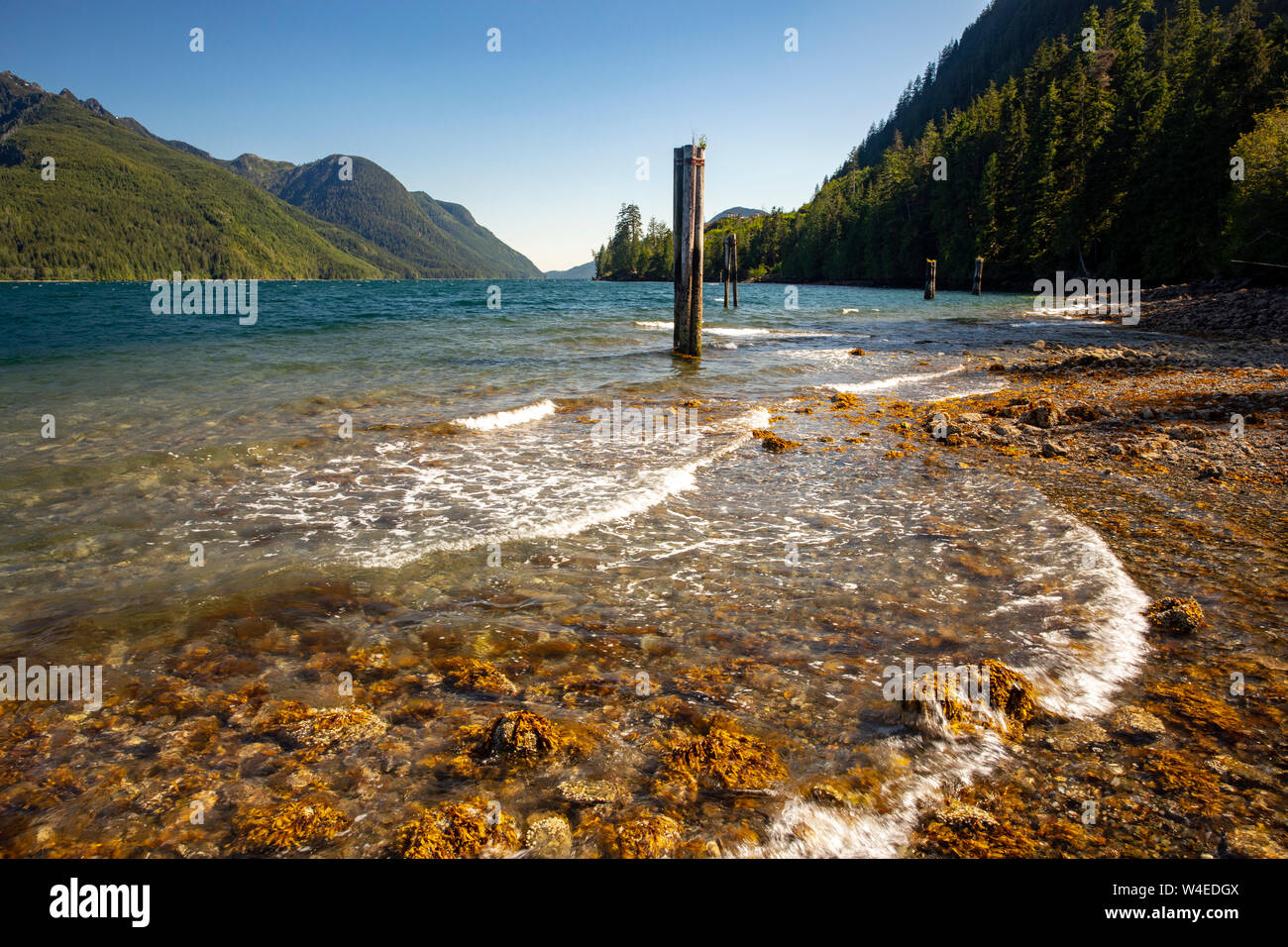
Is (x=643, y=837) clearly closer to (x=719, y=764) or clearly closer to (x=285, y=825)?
(x=719, y=764)

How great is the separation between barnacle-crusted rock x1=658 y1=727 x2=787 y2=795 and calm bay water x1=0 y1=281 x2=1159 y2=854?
0.39ft

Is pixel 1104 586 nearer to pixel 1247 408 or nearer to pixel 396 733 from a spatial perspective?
pixel 396 733

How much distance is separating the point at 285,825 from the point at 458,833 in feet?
2.46

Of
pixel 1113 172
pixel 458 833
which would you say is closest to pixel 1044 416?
pixel 458 833

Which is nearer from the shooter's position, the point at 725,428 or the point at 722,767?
the point at 722,767

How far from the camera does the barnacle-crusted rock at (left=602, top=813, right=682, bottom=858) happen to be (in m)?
2.43

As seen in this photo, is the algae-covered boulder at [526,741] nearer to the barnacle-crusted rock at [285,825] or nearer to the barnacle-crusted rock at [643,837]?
the barnacle-crusted rock at [643,837]

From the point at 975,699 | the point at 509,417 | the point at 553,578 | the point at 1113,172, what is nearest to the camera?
the point at 975,699

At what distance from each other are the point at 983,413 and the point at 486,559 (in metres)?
9.46

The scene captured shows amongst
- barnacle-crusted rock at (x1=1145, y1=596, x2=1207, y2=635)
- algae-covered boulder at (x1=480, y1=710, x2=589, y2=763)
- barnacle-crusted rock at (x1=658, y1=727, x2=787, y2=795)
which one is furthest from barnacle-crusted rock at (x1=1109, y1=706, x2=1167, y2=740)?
algae-covered boulder at (x1=480, y1=710, x2=589, y2=763)

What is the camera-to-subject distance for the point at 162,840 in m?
2.50

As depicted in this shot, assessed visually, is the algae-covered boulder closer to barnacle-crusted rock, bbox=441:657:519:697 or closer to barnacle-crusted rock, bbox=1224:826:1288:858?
barnacle-crusted rock, bbox=441:657:519:697

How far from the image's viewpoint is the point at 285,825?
8.43 feet
